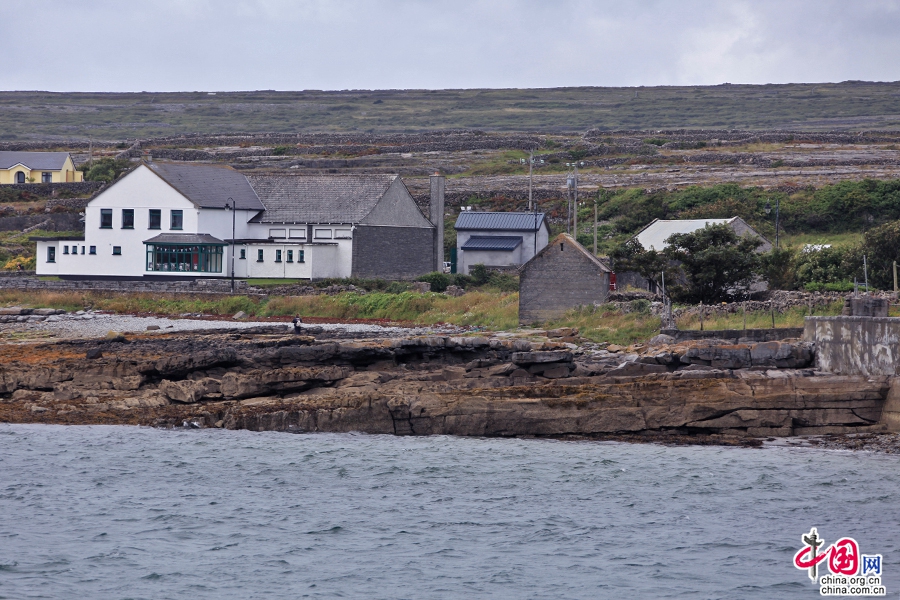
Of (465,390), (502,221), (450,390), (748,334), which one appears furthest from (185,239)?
(748,334)

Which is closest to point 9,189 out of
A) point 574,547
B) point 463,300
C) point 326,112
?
point 463,300

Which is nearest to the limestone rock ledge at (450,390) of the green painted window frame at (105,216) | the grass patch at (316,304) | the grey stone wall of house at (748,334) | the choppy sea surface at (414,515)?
the choppy sea surface at (414,515)

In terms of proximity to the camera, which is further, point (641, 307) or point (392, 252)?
point (392, 252)

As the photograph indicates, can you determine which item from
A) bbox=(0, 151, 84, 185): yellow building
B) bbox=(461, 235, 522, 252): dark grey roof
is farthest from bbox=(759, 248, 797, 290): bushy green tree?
bbox=(0, 151, 84, 185): yellow building

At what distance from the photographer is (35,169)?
316 ft

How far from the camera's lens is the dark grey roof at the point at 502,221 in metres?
61.9

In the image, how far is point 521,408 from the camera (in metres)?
23.8

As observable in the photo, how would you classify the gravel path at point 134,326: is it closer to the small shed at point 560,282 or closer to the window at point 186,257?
the small shed at point 560,282

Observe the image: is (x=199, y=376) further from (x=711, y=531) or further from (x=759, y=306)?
(x=759, y=306)

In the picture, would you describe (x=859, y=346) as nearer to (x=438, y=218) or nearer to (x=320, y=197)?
(x=438, y=218)

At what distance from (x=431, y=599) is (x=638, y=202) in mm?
60968

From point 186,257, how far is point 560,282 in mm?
26950

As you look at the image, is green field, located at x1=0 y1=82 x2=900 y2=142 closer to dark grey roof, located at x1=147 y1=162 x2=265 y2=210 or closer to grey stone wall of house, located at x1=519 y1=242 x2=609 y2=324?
dark grey roof, located at x1=147 y1=162 x2=265 y2=210

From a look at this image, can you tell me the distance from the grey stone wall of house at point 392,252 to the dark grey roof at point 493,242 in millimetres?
2398
